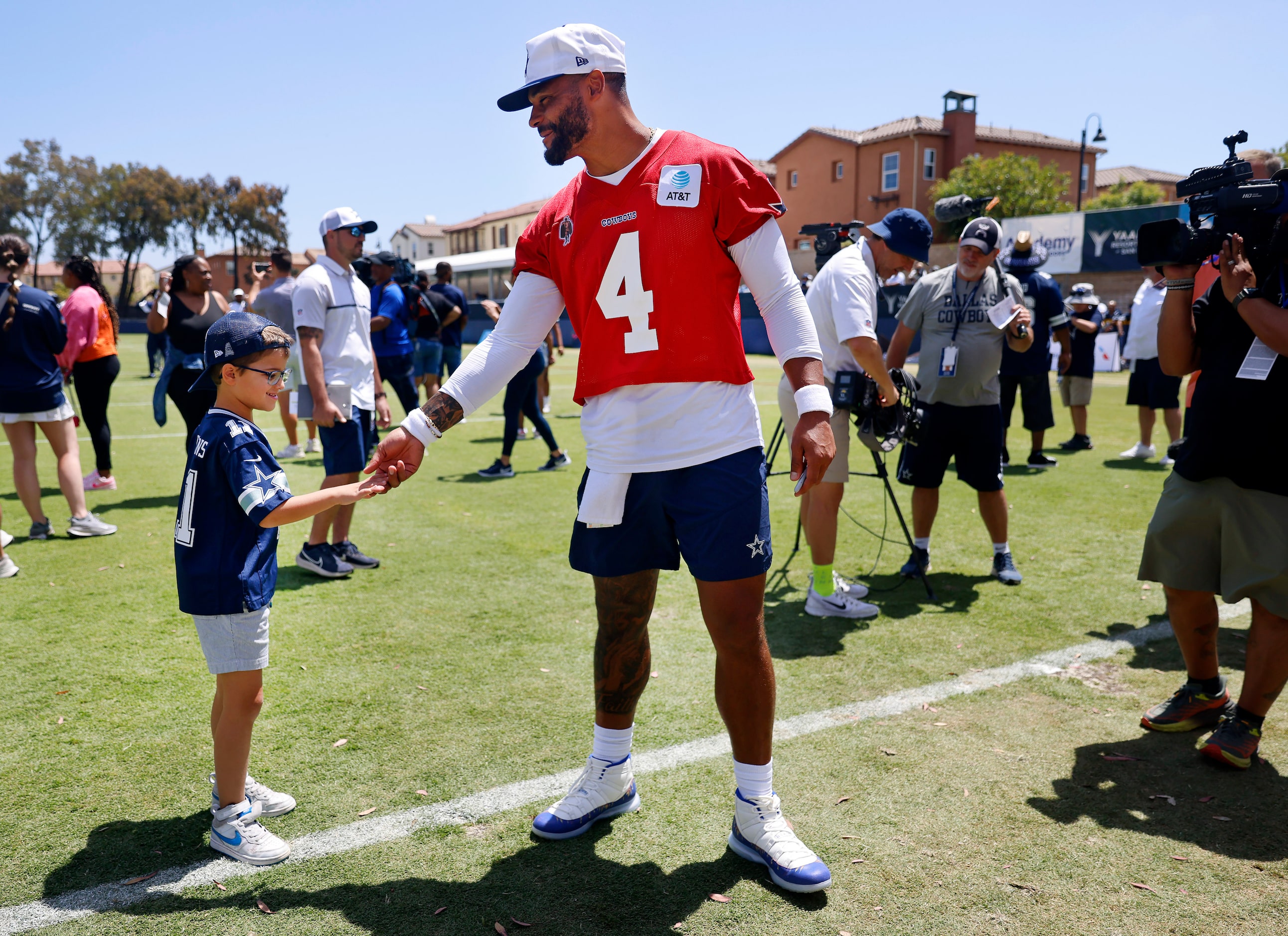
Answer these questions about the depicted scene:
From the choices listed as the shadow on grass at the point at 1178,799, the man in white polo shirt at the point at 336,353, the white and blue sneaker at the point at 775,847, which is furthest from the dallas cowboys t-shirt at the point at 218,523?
the man in white polo shirt at the point at 336,353

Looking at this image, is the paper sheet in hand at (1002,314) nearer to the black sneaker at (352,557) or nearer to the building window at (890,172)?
the black sneaker at (352,557)

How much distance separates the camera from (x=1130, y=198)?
51844 millimetres

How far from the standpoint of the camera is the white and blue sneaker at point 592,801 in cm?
279

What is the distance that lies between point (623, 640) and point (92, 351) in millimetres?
7160

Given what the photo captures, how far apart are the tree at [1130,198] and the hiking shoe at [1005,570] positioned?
51.5 m

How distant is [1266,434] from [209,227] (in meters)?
75.7

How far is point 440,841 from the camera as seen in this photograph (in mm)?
2762

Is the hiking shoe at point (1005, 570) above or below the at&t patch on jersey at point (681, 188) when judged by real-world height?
below

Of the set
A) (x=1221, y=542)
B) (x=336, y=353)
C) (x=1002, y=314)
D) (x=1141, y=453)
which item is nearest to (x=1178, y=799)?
(x=1221, y=542)

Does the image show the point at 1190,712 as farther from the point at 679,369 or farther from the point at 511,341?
the point at 511,341

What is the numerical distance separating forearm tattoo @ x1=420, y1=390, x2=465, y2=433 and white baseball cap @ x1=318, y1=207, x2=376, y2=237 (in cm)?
330

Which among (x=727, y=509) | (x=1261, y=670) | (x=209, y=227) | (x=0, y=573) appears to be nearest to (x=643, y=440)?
(x=727, y=509)

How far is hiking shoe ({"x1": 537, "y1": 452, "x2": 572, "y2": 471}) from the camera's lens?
9727 millimetres

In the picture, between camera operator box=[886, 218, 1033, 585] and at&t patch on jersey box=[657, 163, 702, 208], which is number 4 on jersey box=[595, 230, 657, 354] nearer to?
at&t patch on jersey box=[657, 163, 702, 208]
